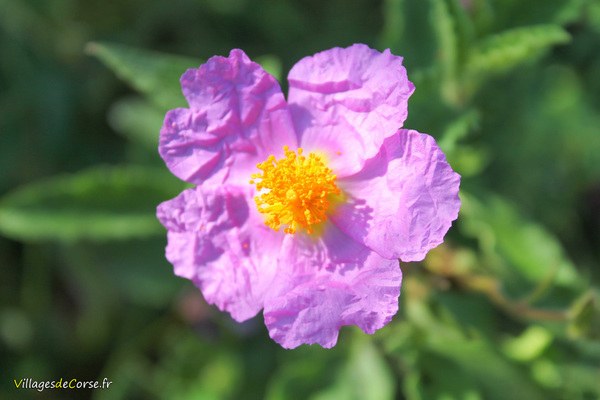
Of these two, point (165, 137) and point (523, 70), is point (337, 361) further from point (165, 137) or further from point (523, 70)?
point (523, 70)

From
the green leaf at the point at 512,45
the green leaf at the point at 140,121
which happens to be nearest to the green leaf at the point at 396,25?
the green leaf at the point at 512,45

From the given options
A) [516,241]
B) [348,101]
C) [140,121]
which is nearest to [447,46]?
[348,101]

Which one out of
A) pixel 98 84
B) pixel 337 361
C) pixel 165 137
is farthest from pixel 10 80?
pixel 337 361

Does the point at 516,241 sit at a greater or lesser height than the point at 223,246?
lesser

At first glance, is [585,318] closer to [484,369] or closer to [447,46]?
[484,369]

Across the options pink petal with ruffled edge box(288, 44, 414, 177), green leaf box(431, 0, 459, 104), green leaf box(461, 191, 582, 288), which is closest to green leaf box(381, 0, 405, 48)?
green leaf box(431, 0, 459, 104)
